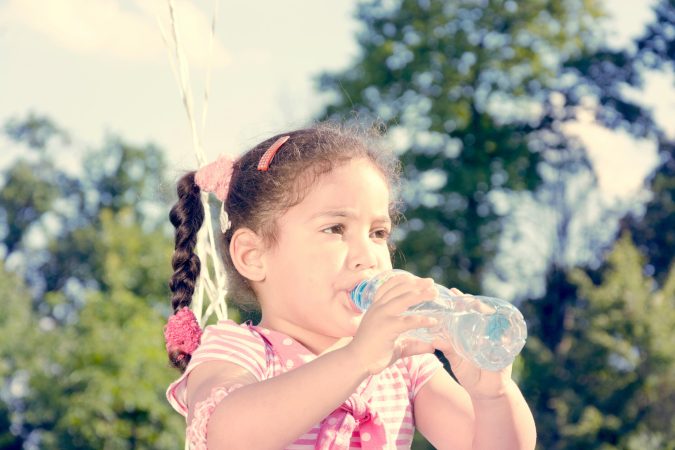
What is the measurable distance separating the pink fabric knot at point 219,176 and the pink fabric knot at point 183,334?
384 mm

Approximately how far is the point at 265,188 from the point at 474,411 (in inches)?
33.2

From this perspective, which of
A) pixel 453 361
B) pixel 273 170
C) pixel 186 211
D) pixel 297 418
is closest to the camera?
pixel 297 418

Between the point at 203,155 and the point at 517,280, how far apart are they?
21.3 meters

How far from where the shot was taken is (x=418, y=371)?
3258mm

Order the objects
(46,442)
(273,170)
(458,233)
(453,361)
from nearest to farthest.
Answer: (453,361) < (273,170) < (458,233) < (46,442)

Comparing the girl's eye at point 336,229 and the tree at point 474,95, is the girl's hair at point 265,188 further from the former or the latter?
the tree at point 474,95

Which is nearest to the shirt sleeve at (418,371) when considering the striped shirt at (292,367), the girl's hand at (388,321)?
the striped shirt at (292,367)

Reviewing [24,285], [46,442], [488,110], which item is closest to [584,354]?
[488,110]

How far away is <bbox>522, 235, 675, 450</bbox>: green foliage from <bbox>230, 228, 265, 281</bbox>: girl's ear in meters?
16.7

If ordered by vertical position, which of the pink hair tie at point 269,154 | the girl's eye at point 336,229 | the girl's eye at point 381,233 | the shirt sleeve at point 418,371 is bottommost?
the shirt sleeve at point 418,371

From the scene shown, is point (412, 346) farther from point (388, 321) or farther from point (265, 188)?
point (265, 188)

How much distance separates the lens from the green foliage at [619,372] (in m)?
19.2

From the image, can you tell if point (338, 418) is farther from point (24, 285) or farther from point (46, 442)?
point (24, 285)

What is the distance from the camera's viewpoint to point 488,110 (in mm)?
25438
